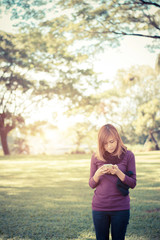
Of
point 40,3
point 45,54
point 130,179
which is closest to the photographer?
point 130,179

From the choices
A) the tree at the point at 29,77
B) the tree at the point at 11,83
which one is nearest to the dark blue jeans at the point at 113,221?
the tree at the point at 29,77

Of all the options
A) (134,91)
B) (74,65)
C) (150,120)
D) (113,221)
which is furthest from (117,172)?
(134,91)

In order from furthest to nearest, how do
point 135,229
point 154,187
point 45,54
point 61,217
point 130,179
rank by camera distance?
point 45,54 → point 154,187 → point 61,217 → point 135,229 → point 130,179

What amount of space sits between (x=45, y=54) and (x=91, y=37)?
34.2ft

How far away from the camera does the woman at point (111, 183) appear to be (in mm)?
2100

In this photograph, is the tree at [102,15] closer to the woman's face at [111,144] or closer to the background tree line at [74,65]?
the background tree line at [74,65]

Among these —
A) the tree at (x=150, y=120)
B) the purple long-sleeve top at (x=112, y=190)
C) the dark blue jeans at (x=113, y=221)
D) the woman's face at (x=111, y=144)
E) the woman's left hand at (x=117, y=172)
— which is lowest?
the tree at (x=150, y=120)

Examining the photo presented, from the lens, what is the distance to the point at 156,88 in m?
32.2

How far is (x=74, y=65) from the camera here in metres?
19.4

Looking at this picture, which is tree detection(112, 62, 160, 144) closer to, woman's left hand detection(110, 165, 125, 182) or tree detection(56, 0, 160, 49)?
tree detection(56, 0, 160, 49)

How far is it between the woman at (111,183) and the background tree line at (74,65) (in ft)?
21.6

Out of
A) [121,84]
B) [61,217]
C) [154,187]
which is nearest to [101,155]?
[61,217]

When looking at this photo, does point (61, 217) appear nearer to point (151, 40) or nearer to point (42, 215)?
point (42, 215)

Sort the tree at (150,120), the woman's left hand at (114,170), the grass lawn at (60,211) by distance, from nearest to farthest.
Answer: the woman's left hand at (114,170), the grass lawn at (60,211), the tree at (150,120)
